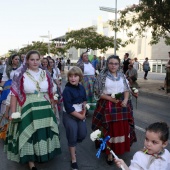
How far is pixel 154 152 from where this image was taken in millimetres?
2131

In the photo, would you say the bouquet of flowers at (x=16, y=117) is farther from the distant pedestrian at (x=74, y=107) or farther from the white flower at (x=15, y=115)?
the distant pedestrian at (x=74, y=107)

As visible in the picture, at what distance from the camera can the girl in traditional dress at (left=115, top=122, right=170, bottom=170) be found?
210cm

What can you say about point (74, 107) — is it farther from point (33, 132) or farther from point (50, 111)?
point (33, 132)

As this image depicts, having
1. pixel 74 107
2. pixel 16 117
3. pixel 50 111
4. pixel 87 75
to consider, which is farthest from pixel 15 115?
pixel 87 75

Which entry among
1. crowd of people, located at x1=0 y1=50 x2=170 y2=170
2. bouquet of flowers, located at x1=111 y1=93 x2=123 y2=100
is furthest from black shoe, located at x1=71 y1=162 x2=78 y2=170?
bouquet of flowers, located at x1=111 y1=93 x2=123 y2=100

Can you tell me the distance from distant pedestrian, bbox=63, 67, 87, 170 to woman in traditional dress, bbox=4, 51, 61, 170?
0.88 ft

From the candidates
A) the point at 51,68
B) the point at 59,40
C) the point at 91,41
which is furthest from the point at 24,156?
the point at 59,40

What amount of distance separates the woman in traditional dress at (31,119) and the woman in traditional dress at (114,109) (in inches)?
35.1

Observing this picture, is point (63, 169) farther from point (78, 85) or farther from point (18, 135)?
point (78, 85)

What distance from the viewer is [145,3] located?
11891 millimetres

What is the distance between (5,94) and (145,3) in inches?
360

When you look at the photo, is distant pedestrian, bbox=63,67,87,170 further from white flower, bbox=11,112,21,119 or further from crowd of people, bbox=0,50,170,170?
white flower, bbox=11,112,21,119

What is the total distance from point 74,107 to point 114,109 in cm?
71

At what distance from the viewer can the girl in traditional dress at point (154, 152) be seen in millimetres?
2096
